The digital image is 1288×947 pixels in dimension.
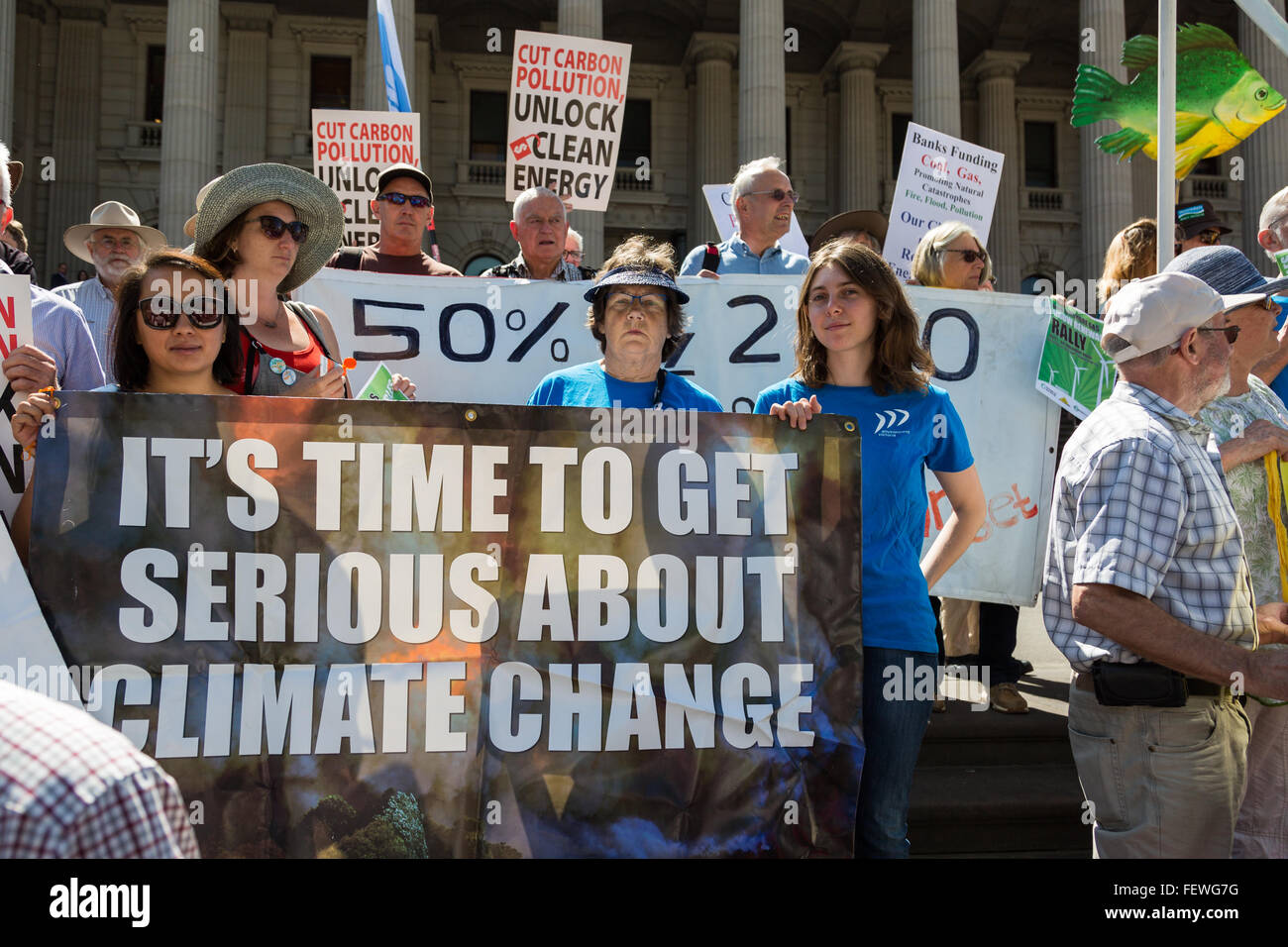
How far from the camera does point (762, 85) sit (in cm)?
2500

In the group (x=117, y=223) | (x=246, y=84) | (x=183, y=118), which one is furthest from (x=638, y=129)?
(x=117, y=223)

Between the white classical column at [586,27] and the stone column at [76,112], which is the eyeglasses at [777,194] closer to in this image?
the white classical column at [586,27]

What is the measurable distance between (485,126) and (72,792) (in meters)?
32.0

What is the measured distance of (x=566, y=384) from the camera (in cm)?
331

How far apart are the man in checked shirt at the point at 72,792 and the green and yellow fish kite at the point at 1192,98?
17.0ft

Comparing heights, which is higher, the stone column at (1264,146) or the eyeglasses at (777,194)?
the stone column at (1264,146)

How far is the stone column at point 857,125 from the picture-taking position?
103ft

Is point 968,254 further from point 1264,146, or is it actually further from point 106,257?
point 1264,146

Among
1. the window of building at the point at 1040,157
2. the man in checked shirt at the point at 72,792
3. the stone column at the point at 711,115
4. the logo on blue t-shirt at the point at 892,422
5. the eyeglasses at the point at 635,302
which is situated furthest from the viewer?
the window of building at the point at 1040,157

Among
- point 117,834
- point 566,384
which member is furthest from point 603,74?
point 117,834

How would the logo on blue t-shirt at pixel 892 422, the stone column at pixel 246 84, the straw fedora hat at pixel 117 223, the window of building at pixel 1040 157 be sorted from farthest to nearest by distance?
1. the window of building at pixel 1040 157
2. the stone column at pixel 246 84
3. the straw fedora hat at pixel 117 223
4. the logo on blue t-shirt at pixel 892 422

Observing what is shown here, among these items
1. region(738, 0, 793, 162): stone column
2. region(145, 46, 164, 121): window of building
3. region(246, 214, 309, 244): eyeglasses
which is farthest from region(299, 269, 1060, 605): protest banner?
region(145, 46, 164, 121): window of building

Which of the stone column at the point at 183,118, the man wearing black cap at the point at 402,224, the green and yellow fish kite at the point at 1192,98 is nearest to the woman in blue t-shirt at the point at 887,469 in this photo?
the man wearing black cap at the point at 402,224
